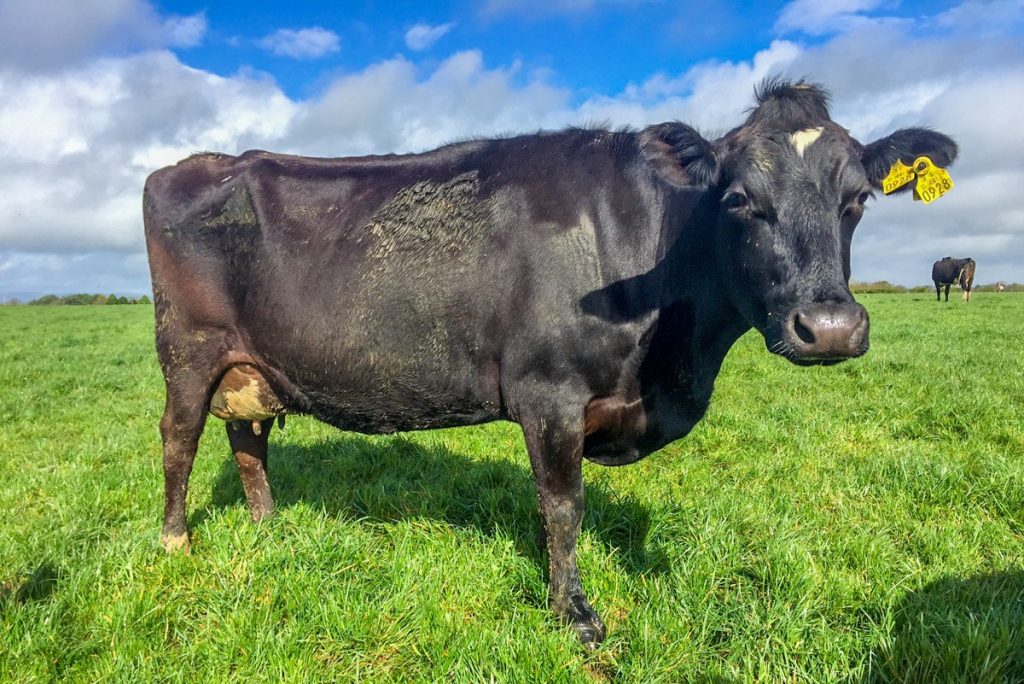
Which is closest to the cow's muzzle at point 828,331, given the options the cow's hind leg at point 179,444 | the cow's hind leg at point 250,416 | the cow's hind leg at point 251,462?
the cow's hind leg at point 250,416

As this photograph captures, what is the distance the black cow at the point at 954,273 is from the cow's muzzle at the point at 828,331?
40236 mm

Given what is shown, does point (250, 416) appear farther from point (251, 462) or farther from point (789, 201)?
point (789, 201)

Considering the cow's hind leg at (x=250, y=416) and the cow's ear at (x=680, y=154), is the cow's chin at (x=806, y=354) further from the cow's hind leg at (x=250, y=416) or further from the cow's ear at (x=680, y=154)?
the cow's hind leg at (x=250, y=416)

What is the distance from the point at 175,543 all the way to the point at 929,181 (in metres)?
5.11

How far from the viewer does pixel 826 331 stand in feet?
8.48

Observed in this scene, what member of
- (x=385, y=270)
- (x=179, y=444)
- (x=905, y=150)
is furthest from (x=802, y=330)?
(x=179, y=444)

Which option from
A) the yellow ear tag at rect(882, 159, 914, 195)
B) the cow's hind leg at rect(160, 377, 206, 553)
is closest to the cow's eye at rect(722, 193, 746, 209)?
the yellow ear tag at rect(882, 159, 914, 195)

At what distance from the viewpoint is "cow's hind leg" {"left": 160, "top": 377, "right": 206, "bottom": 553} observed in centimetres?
423

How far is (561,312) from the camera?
3.45m

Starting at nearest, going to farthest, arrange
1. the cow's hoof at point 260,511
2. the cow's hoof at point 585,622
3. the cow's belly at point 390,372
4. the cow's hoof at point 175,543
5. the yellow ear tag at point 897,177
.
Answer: the cow's hoof at point 585,622
the yellow ear tag at point 897,177
the cow's belly at point 390,372
the cow's hoof at point 175,543
the cow's hoof at point 260,511

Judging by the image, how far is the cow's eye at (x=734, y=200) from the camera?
Result: 10.3ft

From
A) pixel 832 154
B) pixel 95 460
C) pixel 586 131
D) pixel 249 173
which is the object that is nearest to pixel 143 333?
pixel 95 460

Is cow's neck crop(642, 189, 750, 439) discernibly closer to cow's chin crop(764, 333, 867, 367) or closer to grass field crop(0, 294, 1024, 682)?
cow's chin crop(764, 333, 867, 367)

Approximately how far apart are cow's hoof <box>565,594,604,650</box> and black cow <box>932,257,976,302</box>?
40.3 meters
